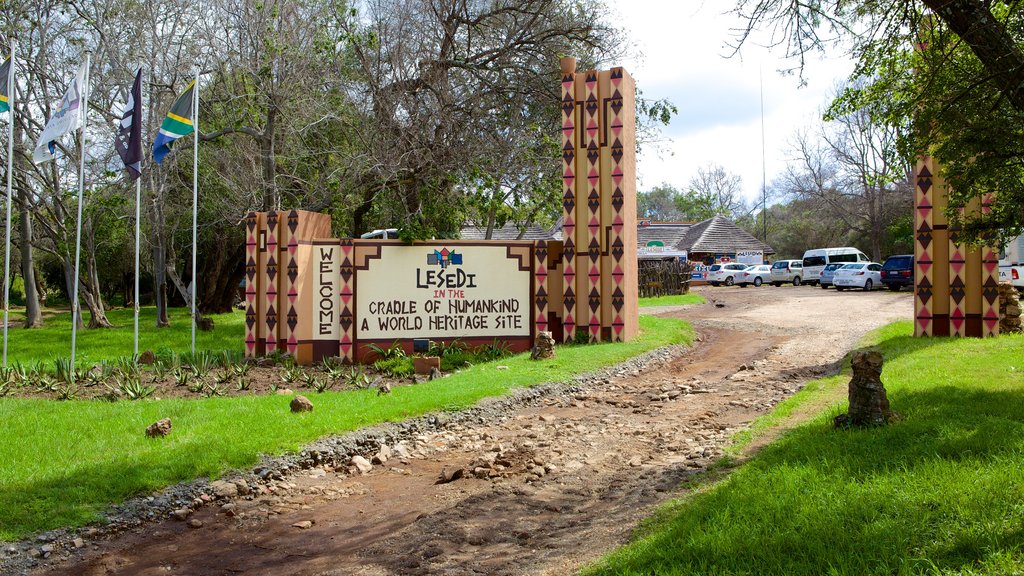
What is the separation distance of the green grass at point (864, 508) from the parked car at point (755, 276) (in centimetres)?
3792

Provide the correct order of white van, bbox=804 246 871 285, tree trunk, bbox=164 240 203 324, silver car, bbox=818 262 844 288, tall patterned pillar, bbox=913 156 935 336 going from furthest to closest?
white van, bbox=804 246 871 285 → silver car, bbox=818 262 844 288 → tree trunk, bbox=164 240 203 324 → tall patterned pillar, bbox=913 156 935 336

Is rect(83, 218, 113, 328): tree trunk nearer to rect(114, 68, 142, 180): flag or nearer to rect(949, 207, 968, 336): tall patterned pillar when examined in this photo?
rect(114, 68, 142, 180): flag

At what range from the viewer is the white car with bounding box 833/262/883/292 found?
34.4 metres

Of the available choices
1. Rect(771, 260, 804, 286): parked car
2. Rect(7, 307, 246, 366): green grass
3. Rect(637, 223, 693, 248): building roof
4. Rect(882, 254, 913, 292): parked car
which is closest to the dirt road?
Rect(7, 307, 246, 366): green grass

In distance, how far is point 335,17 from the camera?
58.4ft

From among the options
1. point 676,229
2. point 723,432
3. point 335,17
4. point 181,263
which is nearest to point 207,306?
point 181,263

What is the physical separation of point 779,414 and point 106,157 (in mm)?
20690

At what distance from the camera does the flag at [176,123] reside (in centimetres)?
1428

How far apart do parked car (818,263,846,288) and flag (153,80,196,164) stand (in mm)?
30966

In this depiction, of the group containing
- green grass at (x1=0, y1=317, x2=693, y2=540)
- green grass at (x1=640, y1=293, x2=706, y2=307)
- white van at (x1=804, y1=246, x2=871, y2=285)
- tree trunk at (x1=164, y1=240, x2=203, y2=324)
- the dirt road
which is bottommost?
the dirt road

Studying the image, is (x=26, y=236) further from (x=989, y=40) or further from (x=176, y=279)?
(x=989, y=40)

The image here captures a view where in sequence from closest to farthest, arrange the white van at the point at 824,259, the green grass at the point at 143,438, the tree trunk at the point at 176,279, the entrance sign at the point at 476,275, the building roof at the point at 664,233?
the green grass at the point at 143,438, the entrance sign at the point at 476,275, the tree trunk at the point at 176,279, the white van at the point at 824,259, the building roof at the point at 664,233

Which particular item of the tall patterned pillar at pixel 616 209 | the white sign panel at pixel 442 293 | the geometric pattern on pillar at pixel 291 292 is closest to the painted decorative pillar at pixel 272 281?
the geometric pattern on pillar at pixel 291 292

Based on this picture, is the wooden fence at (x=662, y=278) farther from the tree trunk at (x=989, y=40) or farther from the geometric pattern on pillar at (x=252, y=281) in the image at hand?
the tree trunk at (x=989, y=40)
